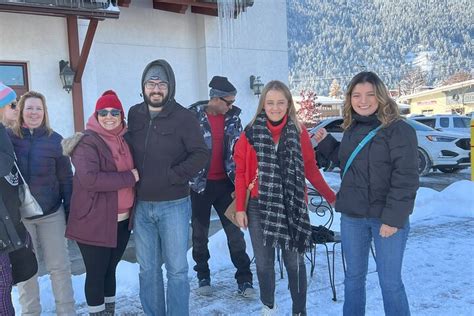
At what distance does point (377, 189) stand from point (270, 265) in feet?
3.14

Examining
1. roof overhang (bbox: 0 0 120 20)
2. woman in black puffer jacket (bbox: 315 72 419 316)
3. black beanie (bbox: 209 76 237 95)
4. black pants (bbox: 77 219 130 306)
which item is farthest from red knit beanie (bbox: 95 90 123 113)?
roof overhang (bbox: 0 0 120 20)

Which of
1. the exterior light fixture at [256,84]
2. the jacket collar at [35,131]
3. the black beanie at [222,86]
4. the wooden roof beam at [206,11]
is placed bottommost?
the jacket collar at [35,131]

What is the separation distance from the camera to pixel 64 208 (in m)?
3.29

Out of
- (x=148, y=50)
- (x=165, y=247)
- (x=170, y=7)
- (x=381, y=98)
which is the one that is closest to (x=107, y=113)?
(x=165, y=247)

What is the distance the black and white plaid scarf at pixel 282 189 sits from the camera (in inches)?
119

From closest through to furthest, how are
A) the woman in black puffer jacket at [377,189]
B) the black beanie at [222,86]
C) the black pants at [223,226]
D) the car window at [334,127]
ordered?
the woman in black puffer jacket at [377,189] < the black beanie at [222,86] < the black pants at [223,226] < the car window at [334,127]

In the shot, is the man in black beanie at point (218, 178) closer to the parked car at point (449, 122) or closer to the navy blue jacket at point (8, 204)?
the navy blue jacket at point (8, 204)

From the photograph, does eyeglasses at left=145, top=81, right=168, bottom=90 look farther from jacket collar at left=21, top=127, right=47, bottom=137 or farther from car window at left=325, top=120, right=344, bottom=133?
car window at left=325, top=120, right=344, bottom=133

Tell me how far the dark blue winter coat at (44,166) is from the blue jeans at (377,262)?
198cm

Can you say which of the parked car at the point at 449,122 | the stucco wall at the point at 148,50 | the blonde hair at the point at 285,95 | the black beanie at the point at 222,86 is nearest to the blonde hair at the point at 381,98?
the blonde hair at the point at 285,95

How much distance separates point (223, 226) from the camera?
13.2 feet

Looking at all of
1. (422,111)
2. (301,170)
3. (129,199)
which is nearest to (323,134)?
(301,170)

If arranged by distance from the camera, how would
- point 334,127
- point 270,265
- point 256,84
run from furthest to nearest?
point 334,127 < point 256,84 < point 270,265

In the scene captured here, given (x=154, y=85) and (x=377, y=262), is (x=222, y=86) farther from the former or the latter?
(x=377, y=262)
